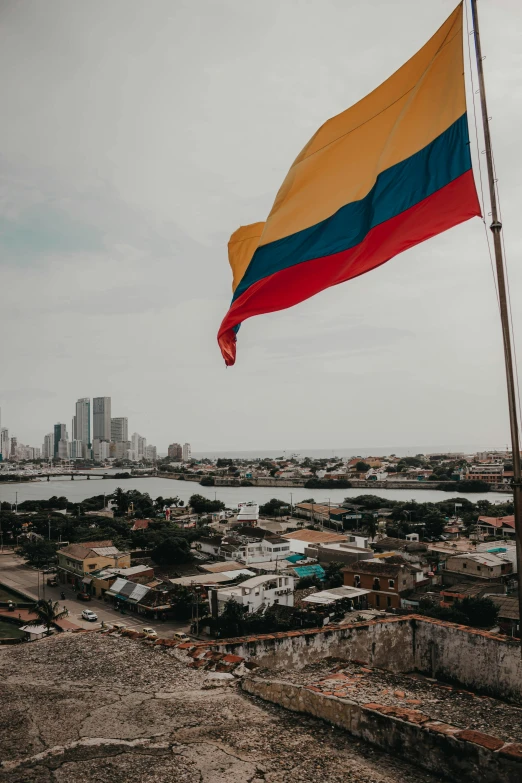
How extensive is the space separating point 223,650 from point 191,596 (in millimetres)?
11431

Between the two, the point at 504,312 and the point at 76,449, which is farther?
the point at 76,449

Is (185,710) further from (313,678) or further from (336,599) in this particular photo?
(336,599)

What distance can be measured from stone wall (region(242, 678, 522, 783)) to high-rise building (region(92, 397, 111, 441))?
15156 centimetres

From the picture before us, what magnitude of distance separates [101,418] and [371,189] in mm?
155008

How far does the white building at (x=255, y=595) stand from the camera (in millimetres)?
12844

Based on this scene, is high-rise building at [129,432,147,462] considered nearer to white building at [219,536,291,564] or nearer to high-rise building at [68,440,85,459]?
high-rise building at [68,440,85,459]

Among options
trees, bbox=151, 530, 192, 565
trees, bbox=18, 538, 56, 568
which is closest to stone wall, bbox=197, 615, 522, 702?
trees, bbox=151, 530, 192, 565

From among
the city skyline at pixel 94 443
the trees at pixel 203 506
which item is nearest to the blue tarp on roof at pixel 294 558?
the trees at pixel 203 506

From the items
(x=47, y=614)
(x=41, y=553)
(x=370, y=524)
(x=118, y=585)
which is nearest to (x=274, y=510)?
(x=370, y=524)

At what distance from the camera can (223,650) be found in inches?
123

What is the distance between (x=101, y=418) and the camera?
495ft

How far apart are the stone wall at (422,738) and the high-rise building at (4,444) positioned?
477 ft

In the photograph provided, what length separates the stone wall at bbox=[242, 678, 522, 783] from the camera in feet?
5.34

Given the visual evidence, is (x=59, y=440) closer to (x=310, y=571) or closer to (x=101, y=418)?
(x=101, y=418)
